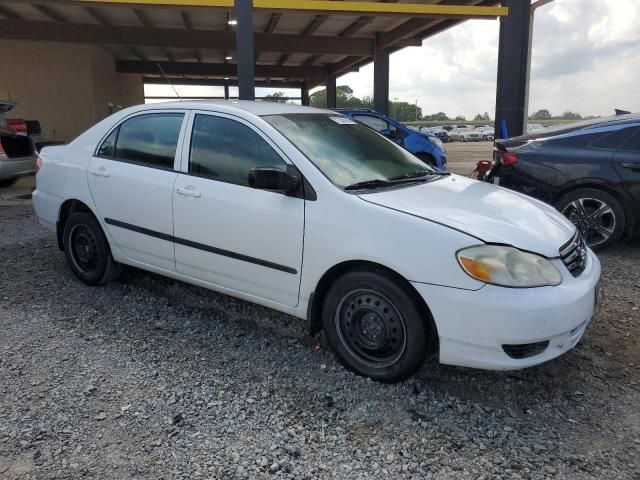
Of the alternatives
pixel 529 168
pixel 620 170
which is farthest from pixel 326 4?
pixel 620 170

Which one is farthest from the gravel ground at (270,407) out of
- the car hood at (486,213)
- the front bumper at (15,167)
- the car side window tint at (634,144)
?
the front bumper at (15,167)

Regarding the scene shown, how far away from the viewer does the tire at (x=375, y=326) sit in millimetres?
2744

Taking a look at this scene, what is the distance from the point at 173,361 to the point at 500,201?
227 centimetres

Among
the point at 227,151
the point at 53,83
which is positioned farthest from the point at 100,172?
the point at 53,83

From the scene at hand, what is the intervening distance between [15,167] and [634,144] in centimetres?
964

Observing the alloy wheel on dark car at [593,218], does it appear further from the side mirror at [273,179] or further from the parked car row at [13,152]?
the parked car row at [13,152]

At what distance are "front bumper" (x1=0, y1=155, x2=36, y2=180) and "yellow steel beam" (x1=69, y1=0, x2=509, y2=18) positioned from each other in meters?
3.02

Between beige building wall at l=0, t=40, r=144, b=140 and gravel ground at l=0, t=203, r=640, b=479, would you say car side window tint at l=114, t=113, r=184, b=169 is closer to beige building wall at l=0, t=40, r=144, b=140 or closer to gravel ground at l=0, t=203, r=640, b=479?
gravel ground at l=0, t=203, r=640, b=479

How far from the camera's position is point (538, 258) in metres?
2.68

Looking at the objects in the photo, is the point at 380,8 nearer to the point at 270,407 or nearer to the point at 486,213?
the point at 486,213

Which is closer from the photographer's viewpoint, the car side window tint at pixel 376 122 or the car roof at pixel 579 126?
the car roof at pixel 579 126

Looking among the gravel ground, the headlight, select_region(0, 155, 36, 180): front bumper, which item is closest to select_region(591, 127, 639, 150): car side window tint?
the gravel ground

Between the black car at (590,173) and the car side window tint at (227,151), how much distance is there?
3.59 m

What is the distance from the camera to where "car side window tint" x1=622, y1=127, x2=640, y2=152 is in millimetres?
5363
